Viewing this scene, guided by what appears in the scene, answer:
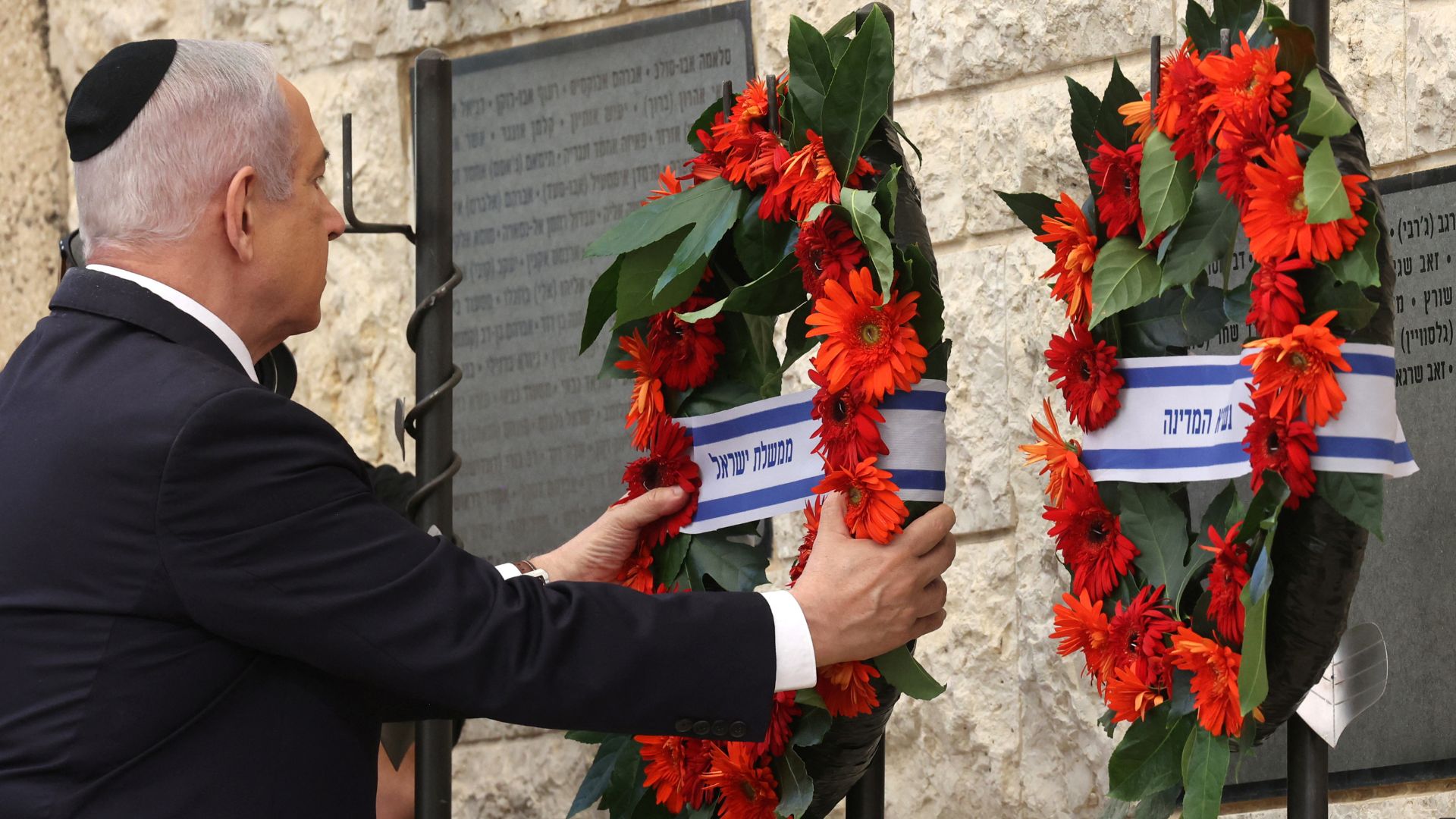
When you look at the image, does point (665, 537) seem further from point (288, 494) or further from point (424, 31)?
point (424, 31)

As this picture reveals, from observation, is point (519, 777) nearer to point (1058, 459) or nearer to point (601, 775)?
point (601, 775)

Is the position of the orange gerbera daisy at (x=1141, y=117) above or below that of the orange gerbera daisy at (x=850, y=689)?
above

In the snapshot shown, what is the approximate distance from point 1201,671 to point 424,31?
255cm

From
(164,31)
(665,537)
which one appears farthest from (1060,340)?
(164,31)

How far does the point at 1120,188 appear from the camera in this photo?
1932 millimetres

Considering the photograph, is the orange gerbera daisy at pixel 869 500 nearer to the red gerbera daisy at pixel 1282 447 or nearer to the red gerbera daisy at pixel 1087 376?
the red gerbera daisy at pixel 1087 376

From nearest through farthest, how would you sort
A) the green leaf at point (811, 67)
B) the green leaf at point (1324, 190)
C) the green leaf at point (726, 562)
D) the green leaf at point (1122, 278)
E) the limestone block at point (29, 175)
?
1. the green leaf at point (1324, 190)
2. the green leaf at point (1122, 278)
3. the green leaf at point (811, 67)
4. the green leaf at point (726, 562)
5. the limestone block at point (29, 175)

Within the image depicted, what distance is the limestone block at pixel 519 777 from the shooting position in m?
3.47

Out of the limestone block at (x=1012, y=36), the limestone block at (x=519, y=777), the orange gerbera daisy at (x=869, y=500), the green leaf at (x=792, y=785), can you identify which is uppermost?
the limestone block at (x=1012, y=36)

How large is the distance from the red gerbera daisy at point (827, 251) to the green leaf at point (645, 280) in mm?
228

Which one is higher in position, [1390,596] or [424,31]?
[424,31]

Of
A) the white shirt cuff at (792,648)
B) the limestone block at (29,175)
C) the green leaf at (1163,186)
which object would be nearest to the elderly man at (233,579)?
the white shirt cuff at (792,648)

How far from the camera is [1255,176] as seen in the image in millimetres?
1736

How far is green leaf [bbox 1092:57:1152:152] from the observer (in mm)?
2006
